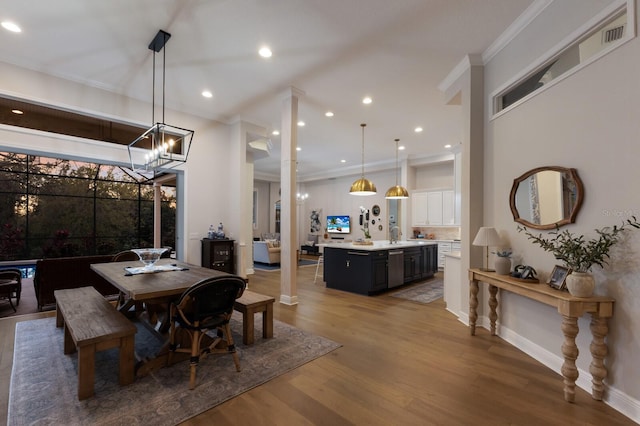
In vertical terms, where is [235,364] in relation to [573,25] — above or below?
below

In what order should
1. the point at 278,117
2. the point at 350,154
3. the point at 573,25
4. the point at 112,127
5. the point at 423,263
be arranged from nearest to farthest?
1. the point at 573,25
2. the point at 112,127
3. the point at 278,117
4. the point at 423,263
5. the point at 350,154

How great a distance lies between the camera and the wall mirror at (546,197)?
247 cm

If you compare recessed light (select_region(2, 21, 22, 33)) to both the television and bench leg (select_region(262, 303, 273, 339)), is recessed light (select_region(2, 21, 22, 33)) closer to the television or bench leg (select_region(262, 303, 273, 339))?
bench leg (select_region(262, 303, 273, 339))

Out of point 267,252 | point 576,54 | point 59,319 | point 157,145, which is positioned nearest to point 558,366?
point 576,54

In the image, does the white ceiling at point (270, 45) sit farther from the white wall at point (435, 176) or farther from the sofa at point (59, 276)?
the white wall at point (435, 176)

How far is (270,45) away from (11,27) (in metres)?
2.97

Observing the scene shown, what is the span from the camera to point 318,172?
12195mm

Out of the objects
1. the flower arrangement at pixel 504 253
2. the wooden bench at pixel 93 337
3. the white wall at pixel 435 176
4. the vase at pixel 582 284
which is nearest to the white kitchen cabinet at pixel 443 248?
the white wall at pixel 435 176

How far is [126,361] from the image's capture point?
2.31 m

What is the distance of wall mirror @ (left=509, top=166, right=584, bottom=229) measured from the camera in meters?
2.47

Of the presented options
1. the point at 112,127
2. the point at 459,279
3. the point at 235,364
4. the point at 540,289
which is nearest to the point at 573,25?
the point at 540,289

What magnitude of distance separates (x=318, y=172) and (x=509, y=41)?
919 centimetres

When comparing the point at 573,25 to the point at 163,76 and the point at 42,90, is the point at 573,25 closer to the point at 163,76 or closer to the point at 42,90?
the point at 163,76

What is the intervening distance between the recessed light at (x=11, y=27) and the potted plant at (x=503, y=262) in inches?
240
